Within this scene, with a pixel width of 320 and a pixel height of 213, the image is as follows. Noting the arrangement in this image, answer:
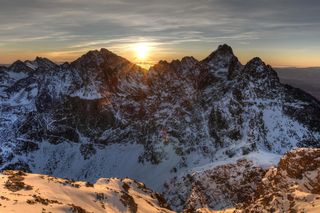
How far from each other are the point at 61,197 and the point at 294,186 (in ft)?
136

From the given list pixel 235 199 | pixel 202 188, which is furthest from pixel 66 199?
pixel 202 188

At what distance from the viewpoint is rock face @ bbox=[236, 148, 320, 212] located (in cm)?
6919

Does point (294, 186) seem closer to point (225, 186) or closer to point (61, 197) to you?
point (61, 197)

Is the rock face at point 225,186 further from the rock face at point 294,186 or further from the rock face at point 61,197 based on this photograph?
the rock face at point 294,186

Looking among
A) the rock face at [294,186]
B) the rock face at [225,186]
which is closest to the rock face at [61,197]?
the rock face at [294,186]

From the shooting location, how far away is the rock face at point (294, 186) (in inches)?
2724

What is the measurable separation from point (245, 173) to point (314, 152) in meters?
92.6

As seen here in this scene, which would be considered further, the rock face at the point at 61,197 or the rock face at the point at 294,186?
the rock face at the point at 294,186

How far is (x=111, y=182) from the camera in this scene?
9800 centimetres

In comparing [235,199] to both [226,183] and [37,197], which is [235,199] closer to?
[226,183]

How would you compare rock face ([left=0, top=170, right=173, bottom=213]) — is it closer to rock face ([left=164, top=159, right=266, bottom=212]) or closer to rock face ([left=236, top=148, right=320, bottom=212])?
rock face ([left=236, top=148, right=320, bottom=212])

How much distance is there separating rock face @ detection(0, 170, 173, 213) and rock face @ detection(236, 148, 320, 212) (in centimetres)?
2394

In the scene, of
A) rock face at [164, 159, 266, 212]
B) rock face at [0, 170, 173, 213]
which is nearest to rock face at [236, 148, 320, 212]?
rock face at [0, 170, 173, 213]

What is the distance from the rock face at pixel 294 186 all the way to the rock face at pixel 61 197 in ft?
78.5
